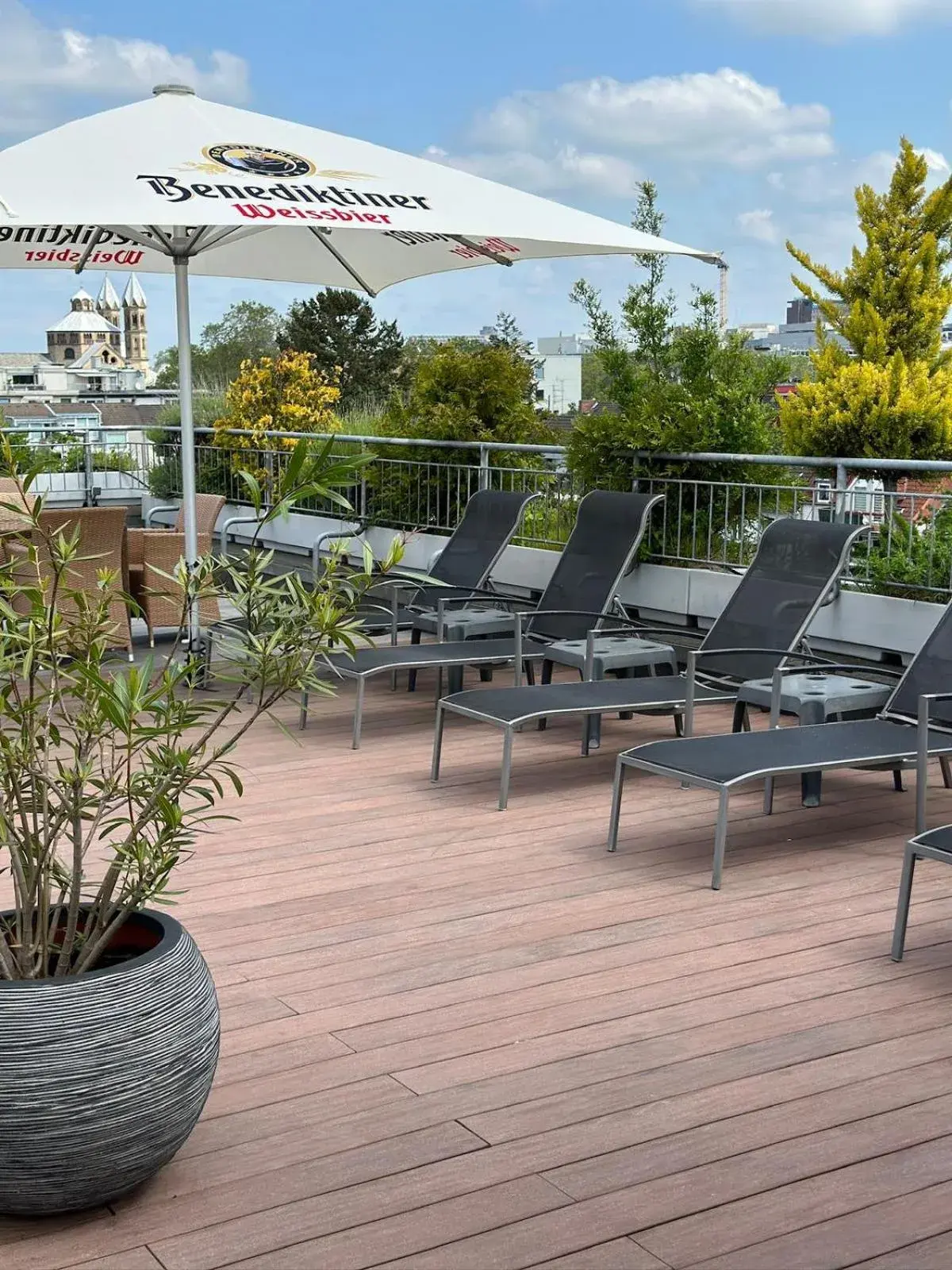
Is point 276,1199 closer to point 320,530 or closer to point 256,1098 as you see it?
point 256,1098

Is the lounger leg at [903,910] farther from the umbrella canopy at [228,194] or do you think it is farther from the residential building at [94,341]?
the residential building at [94,341]

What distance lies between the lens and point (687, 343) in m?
8.59

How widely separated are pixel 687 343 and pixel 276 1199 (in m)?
6.47

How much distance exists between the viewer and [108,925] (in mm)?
3129

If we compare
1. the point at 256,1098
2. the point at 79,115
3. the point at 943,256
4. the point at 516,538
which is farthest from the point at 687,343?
the point at 943,256

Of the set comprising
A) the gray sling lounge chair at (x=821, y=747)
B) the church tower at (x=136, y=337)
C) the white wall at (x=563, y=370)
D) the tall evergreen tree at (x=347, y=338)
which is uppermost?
the church tower at (x=136, y=337)

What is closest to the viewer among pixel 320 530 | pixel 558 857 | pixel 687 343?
pixel 558 857

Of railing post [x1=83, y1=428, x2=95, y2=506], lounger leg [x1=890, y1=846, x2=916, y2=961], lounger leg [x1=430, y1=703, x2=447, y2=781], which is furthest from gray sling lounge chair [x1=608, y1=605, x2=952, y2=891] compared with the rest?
railing post [x1=83, y1=428, x2=95, y2=506]

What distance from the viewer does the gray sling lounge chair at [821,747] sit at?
16.2 ft

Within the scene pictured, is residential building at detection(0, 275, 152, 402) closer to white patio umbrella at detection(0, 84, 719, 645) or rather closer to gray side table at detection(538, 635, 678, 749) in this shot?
white patio umbrella at detection(0, 84, 719, 645)

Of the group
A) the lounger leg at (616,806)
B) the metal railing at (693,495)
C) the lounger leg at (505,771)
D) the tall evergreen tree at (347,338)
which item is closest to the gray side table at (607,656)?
the lounger leg at (505,771)

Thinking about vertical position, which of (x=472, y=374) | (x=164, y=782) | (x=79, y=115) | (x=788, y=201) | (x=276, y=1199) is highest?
(x=788, y=201)

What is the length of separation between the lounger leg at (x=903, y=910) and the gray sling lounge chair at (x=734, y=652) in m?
1.88

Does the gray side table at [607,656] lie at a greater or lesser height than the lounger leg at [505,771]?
greater
